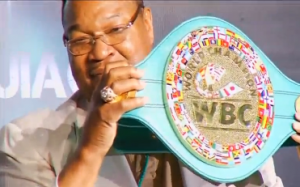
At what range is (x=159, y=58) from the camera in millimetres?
698

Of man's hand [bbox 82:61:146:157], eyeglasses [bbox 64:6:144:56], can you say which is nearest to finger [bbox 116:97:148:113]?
man's hand [bbox 82:61:146:157]

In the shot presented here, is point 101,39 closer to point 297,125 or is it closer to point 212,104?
point 212,104

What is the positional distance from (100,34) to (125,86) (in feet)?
0.35

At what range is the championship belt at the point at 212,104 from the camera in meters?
0.69

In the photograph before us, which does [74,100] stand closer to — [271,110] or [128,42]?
[128,42]

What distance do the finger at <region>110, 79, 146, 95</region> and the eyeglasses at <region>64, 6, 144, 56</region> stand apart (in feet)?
0.29

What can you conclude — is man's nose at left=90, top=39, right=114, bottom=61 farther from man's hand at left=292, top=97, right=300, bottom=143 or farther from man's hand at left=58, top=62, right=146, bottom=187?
man's hand at left=292, top=97, right=300, bottom=143

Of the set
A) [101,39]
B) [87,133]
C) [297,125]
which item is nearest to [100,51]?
[101,39]

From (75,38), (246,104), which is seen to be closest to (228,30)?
(246,104)

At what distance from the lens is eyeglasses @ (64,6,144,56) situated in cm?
70

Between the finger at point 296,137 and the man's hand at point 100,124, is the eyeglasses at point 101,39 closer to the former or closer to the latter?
the man's hand at point 100,124

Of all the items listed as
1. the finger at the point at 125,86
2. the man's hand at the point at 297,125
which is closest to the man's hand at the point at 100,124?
the finger at the point at 125,86

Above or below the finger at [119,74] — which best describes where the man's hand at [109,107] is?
below

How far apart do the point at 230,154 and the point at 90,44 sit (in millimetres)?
246
